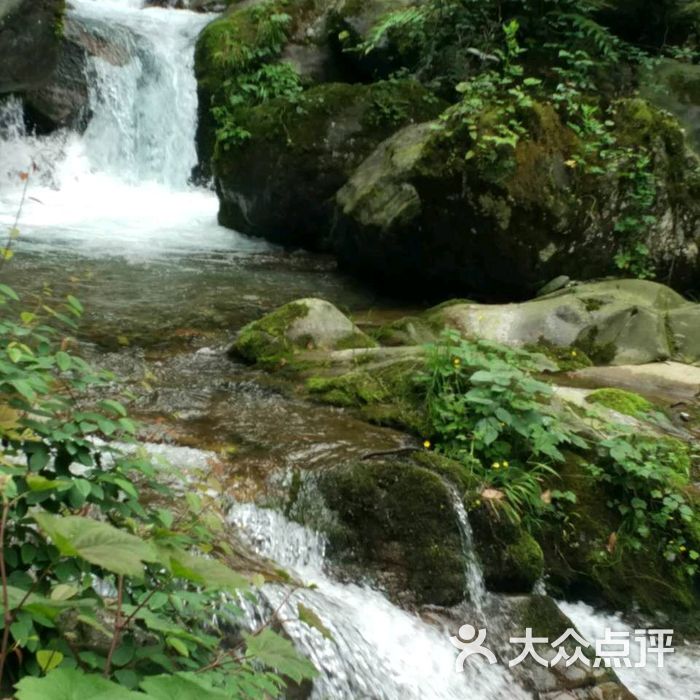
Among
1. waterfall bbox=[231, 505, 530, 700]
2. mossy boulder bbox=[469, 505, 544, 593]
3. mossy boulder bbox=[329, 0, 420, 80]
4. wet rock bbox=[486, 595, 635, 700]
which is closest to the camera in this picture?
waterfall bbox=[231, 505, 530, 700]

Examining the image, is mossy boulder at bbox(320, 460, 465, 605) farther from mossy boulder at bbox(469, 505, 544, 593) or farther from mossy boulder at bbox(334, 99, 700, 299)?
mossy boulder at bbox(334, 99, 700, 299)

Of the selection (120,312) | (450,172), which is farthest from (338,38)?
(120,312)

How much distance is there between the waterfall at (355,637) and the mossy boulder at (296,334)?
6.66 feet

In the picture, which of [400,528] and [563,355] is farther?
[563,355]

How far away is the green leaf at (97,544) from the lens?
4.56ft

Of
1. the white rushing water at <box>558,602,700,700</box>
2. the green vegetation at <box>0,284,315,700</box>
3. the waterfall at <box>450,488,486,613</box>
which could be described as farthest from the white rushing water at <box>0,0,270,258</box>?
the green vegetation at <box>0,284,315,700</box>

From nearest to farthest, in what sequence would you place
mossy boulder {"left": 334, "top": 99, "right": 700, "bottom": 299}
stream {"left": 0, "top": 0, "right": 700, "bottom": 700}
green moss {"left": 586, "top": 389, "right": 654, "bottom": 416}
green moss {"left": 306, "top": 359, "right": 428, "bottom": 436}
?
1. stream {"left": 0, "top": 0, "right": 700, "bottom": 700}
2. green moss {"left": 306, "top": 359, "right": 428, "bottom": 436}
3. green moss {"left": 586, "top": 389, "right": 654, "bottom": 416}
4. mossy boulder {"left": 334, "top": 99, "right": 700, "bottom": 299}

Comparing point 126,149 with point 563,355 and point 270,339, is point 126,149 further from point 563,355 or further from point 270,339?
point 563,355

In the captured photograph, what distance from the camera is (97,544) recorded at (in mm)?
1455

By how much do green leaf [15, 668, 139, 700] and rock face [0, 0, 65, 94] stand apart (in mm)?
10126

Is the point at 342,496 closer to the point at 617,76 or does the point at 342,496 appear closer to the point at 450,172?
the point at 450,172

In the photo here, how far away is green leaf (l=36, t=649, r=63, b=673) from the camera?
1513mm

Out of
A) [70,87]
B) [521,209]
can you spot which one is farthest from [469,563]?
[70,87]

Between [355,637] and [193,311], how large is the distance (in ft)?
14.1
